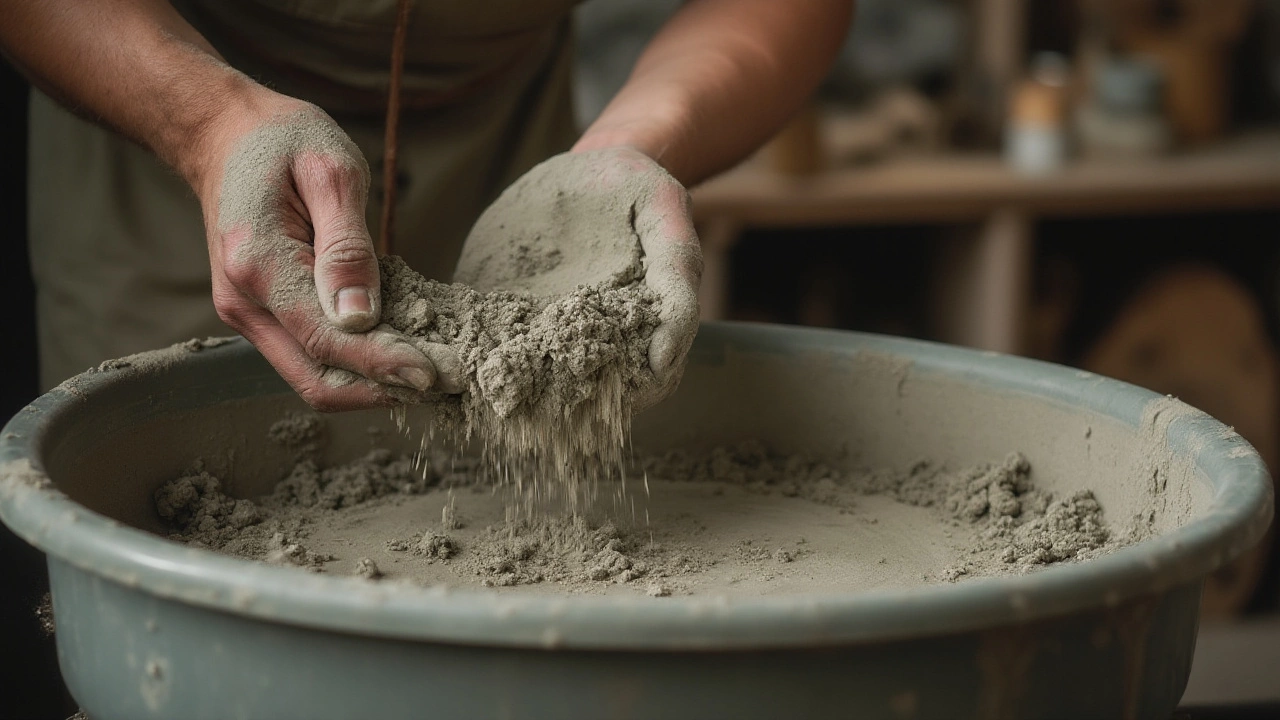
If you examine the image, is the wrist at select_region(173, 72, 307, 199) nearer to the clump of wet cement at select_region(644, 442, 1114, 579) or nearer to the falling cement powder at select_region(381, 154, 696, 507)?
the falling cement powder at select_region(381, 154, 696, 507)

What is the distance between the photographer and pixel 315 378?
0.82m

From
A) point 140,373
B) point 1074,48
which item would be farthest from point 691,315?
point 1074,48

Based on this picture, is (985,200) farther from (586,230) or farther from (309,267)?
(309,267)

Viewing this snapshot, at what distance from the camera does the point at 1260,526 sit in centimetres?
69

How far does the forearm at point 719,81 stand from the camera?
110 centimetres

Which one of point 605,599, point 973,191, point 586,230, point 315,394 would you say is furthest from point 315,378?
point 973,191

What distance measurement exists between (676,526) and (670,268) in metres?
0.21

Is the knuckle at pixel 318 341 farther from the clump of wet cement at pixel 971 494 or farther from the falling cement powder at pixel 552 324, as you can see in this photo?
the clump of wet cement at pixel 971 494

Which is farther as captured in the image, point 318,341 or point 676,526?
point 676,526

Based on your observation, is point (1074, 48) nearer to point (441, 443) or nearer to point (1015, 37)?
point (1015, 37)

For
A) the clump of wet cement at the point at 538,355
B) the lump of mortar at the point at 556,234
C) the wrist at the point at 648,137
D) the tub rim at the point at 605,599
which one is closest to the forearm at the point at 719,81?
the wrist at the point at 648,137

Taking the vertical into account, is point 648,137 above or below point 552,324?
above

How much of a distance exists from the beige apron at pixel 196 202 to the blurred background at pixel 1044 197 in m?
0.70

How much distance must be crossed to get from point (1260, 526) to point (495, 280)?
0.52 metres
